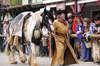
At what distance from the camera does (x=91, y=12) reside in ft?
50.8

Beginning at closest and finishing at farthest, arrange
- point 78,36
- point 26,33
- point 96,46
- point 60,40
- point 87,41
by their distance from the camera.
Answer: point 60,40 → point 26,33 → point 96,46 → point 87,41 → point 78,36

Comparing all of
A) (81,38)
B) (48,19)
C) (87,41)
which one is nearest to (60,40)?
(48,19)

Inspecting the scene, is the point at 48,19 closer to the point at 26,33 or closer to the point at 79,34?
the point at 26,33

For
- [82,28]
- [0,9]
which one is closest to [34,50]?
[82,28]

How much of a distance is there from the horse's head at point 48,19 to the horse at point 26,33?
8 cm

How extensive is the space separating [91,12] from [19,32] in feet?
24.6

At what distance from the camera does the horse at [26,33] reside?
8.01 m

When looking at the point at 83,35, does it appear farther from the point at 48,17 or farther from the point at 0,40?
the point at 0,40

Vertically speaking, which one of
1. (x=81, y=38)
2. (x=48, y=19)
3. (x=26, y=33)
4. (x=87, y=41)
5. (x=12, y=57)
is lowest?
(x=12, y=57)

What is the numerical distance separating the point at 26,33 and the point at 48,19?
3.86 feet

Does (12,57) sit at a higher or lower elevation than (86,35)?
lower

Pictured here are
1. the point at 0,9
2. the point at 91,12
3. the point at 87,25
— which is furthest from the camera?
the point at 0,9

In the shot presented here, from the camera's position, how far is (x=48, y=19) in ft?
25.9

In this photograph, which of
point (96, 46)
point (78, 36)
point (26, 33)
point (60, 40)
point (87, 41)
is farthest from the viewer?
point (78, 36)
